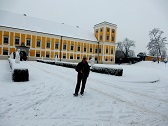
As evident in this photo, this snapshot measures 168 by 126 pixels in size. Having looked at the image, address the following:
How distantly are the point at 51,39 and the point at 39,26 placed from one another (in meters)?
5.02

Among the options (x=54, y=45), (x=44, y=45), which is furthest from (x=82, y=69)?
(x=54, y=45)

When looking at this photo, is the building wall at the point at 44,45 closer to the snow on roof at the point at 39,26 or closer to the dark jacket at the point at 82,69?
the snow on roof at the point at 39,26

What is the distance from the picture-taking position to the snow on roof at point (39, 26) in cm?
3672

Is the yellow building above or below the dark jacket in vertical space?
above

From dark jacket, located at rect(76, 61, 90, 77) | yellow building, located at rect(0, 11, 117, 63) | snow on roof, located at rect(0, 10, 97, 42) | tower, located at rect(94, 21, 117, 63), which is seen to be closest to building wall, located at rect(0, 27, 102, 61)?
yellow building, located at rect(0, 11, 117, 63)

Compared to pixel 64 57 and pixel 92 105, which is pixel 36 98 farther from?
pixel 64 57

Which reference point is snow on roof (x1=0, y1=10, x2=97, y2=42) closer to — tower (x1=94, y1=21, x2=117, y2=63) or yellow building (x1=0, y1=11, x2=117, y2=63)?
yellow building (x1=0, y1=11, x2=117, y2=63)

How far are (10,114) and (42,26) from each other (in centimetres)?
4113

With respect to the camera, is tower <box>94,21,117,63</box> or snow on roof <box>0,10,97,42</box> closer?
snow on roof <box>0,10,97,42</box>

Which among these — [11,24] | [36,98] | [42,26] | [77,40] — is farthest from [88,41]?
[36,98]

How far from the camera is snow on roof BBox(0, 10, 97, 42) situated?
36.7 metres

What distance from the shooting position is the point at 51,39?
135ft

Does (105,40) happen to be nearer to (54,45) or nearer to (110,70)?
(54,45)

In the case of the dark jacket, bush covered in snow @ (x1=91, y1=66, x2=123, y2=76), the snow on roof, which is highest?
the snow on roof
